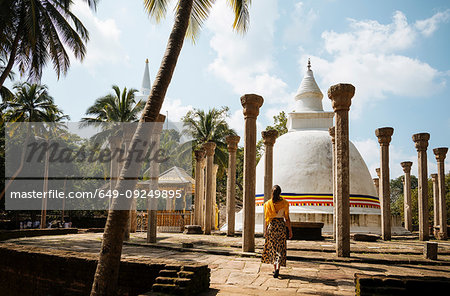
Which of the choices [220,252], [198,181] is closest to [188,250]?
[220,252]

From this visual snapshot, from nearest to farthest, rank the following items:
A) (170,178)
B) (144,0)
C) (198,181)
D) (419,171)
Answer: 1. (144,0)
2. (419,171)
3. (198,181)
4. (170,178)

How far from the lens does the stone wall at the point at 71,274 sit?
5.23m

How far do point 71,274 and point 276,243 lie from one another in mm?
3638

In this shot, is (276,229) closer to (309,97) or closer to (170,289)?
(170,289)

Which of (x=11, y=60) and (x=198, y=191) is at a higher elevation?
(x=11, y=60)

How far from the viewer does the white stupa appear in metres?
18.8

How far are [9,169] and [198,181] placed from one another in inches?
597

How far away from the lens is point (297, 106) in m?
24.9

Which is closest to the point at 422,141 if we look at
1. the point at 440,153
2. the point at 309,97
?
the point at 440,153

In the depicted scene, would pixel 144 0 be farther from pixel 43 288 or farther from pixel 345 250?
pixel 345 250

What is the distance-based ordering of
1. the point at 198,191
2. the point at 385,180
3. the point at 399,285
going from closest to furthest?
the point at 399,285, the point at 385,180, the point at 198,191

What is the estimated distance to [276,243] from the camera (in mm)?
6594

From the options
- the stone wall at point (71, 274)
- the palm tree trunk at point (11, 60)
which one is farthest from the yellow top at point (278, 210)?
the palm tree trunk at point (11, 60)

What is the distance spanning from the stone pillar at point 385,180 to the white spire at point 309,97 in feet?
33.2
